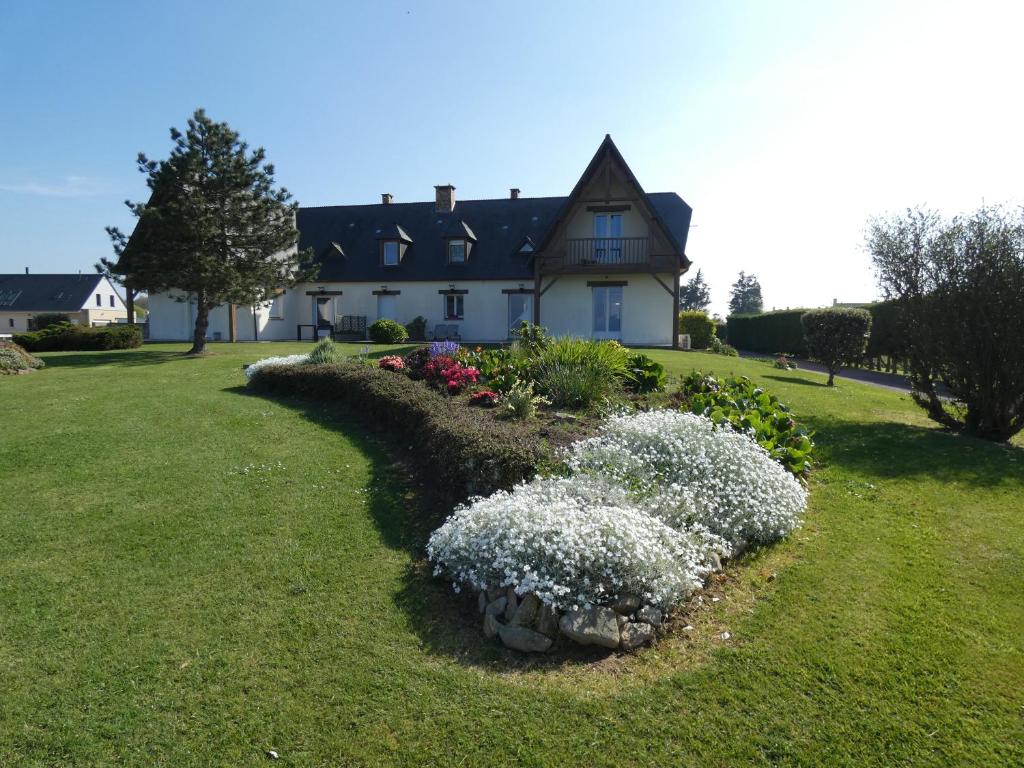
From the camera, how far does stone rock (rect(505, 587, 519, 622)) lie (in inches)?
146

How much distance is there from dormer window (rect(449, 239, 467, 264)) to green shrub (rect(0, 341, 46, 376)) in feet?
51.4

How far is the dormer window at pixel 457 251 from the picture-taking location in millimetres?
26328

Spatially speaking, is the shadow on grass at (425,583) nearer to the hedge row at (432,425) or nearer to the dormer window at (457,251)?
the hedge row at (432,425)

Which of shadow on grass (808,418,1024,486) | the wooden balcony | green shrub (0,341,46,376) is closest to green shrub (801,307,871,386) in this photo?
shadow on grass (808,418,1024,486)

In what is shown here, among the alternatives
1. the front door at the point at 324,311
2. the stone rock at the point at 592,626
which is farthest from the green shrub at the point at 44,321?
the stone rock at the point at 592,626

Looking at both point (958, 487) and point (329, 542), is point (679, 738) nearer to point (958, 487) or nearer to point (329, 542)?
point (329, 542)

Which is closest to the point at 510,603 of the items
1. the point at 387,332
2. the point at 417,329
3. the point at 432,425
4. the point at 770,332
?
the point at 432,425

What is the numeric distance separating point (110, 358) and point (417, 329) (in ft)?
36.7

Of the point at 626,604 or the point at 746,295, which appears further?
the point at 746,295

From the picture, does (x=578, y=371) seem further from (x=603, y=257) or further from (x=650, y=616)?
(x=603, y=257)

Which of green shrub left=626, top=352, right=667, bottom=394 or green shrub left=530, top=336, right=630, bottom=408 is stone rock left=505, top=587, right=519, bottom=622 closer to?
green shrub left=530, top=336, right=630, bottom=408

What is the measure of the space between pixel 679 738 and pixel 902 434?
24.3 ft

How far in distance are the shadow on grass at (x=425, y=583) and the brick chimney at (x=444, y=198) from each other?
22.6 metres

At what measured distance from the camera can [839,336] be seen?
15188mm
